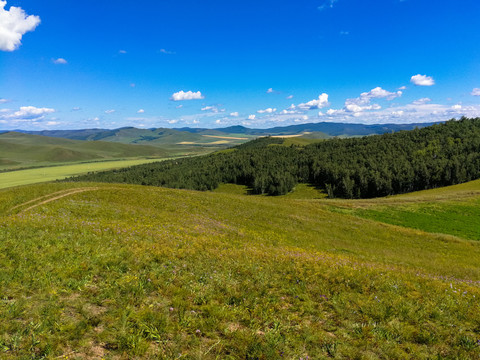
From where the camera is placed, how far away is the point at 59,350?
232 inches

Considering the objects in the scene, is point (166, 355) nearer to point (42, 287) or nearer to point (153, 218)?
point (42, 287)

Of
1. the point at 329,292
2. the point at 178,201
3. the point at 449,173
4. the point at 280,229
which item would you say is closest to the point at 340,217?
the point at 280,229

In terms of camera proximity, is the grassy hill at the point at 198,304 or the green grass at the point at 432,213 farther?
the green grass at the point at 432,213

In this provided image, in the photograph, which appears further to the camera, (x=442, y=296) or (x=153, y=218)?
(x=153, y=218)

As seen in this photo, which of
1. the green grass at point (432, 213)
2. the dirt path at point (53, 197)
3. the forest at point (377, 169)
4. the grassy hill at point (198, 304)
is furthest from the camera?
the forest at point (377, 169)

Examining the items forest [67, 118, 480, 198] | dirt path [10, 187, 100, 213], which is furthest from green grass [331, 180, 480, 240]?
forest [67, 118, 480, 198]

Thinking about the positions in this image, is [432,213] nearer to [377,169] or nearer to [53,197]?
[53,197]

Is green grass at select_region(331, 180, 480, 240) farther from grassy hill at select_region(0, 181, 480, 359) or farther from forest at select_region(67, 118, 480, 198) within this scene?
forest at select_region(67, 118, 480, 198)

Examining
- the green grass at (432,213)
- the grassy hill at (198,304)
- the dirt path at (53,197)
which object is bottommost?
the green grass at (432,213)

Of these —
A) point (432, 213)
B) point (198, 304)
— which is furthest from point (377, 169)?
point (198, 304)

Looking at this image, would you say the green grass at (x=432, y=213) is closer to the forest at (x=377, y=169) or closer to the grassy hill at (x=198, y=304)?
the grassy hill at (x=198, y=304)

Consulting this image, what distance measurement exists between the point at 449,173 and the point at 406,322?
522 feet

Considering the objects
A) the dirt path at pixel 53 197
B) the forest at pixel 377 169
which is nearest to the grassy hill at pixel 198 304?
the dirt path at pixel 53 197

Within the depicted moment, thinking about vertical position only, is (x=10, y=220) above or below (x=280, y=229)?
above
